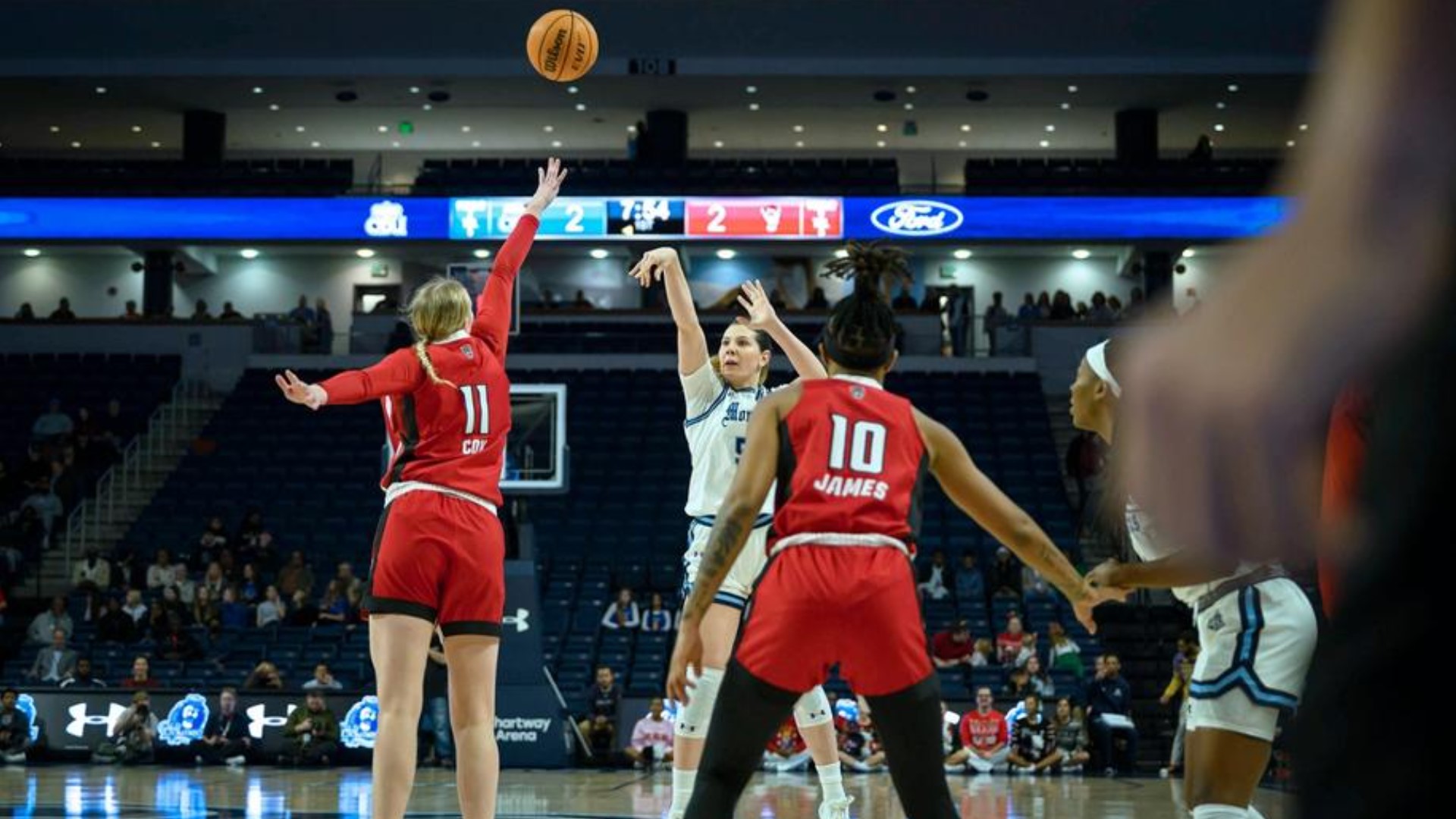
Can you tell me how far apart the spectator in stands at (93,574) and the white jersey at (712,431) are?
17.4m

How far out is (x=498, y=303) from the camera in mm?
6469

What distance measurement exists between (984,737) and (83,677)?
1062 centimetres

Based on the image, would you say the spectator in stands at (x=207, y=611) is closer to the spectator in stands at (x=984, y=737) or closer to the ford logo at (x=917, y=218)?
the spectator in stands at (x=984, y=737)

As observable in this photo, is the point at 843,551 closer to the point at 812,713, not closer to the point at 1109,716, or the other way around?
the point at 812,713

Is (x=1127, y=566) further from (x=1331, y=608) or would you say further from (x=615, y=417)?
(x=615, y=417)

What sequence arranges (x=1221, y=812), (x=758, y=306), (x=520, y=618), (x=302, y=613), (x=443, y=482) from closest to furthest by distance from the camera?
(x=1221, y=812)
(x=443, y=482)
(x=758, y=306)
(x=520, y=618)
(x=302, y=613)

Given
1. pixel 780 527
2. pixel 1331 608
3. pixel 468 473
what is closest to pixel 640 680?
pixel 468 473

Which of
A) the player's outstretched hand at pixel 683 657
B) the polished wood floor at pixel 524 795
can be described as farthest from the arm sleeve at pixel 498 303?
the polished wood floor at pixel 524 795

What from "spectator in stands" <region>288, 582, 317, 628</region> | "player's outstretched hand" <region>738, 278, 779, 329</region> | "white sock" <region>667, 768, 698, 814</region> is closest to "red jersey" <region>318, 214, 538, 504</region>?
"player's outstretched hand" <region>738, 278, 779, 329</region>

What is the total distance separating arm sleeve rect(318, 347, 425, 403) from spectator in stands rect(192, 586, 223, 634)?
1673 cm

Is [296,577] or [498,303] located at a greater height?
[498,303]

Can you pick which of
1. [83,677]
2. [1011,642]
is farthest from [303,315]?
[1011,642]

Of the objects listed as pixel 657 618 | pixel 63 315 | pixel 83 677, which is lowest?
pixel 83 677

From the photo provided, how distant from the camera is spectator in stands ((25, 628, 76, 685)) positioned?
20.2 meters
